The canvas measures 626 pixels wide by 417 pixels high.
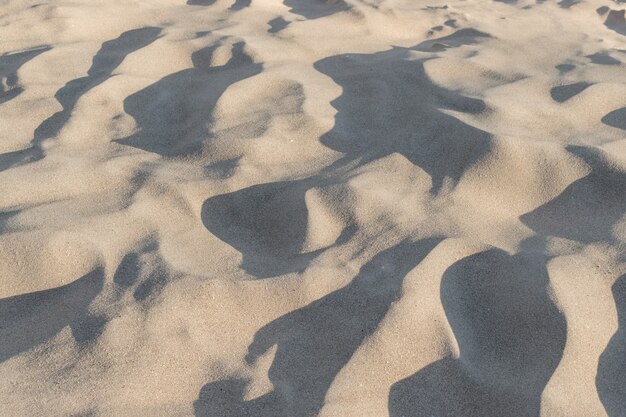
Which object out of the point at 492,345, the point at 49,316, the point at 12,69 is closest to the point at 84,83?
the point at 12,69

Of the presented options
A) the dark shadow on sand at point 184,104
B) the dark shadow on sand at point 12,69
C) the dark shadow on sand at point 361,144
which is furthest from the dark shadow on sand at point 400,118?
the dark shadow on sand at point 12,69

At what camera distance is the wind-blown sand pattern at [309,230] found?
4.19 ft

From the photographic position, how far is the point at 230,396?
4.07 feet

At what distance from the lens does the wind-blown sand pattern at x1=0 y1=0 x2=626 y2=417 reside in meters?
1.28

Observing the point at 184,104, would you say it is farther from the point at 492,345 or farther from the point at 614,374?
the point at 614,374

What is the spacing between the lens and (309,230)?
1.62 m

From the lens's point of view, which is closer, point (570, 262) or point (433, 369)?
point (433, 369)

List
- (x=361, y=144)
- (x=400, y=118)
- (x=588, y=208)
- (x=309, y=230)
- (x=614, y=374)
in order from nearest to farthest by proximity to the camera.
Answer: (x=614, y=374) → (x=309, y=230) → (x=588, y=208) → (x=361, y=144) → (x=400, y=118)

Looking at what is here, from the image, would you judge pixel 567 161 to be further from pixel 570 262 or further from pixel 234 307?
pixel 234 307

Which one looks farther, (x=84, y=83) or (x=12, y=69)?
(x=12, y=69)

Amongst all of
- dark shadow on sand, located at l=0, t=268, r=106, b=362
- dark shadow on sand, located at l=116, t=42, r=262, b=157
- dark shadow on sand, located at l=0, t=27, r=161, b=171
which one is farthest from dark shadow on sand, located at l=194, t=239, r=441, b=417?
dark shadow on sand, located at l=0, t=27, r=161, b=171

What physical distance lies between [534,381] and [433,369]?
202 mm

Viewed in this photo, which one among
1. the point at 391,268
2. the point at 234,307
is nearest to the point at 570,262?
the point at 391,268

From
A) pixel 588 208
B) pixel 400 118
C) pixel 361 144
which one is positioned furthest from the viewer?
pixel 400 118
